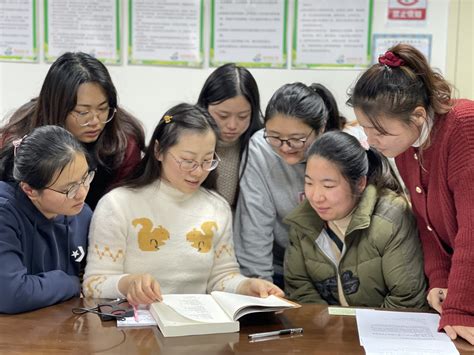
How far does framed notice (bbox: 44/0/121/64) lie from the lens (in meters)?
2.76

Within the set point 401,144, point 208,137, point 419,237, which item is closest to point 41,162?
point 208,137

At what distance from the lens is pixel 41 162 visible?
5.28ft

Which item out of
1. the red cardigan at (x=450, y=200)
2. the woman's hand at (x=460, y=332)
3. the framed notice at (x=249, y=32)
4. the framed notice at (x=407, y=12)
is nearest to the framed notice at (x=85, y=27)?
the framed notice at (x=249, y=32)

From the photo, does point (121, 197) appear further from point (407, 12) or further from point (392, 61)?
point (407, 12)

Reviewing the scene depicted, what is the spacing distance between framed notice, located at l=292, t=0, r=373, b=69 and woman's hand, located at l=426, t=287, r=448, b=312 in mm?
1320

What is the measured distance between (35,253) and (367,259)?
989 millimetres

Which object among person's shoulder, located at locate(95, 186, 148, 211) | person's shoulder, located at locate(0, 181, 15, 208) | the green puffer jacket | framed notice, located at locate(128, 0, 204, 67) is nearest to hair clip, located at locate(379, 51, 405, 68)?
the green puffer jacket

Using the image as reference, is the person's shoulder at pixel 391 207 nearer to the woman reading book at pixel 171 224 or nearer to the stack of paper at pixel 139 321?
the woman reading book at pixel 171 224

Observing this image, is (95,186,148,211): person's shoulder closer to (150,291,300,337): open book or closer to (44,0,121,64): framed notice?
(150,291,300,337): open book

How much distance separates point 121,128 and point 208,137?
0.42 metres

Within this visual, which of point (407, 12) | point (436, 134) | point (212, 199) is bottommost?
point (212, 199)

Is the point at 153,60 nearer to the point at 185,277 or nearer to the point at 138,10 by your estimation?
the point at 138,10

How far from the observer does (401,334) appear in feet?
4.92

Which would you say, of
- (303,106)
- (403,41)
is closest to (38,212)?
(303,106)
